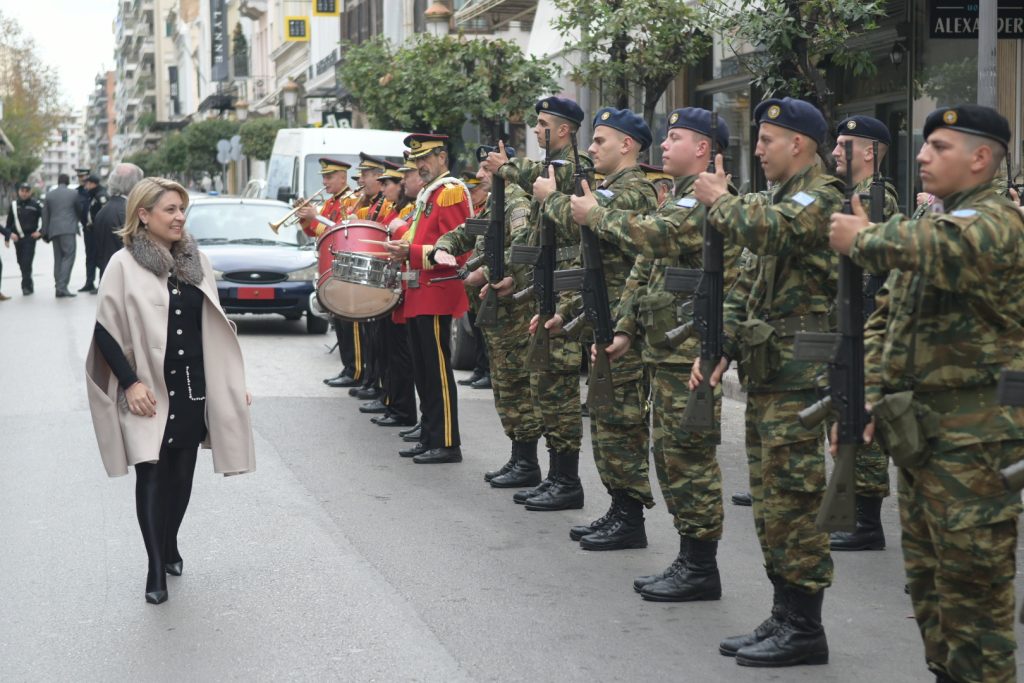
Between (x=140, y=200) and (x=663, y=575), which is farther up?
(x=140, y=200)

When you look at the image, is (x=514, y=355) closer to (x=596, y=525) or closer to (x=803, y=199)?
(x=596, y=525)

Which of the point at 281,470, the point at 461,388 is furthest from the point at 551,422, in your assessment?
the point at 461,388

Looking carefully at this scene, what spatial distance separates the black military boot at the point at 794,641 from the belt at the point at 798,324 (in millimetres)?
922

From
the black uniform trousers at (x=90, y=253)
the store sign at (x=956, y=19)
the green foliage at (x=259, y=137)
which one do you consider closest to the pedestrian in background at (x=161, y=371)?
the store sign at (x=956, y=19)

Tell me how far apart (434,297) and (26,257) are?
1601 centimetres

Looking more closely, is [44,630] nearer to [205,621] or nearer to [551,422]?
[205,621]

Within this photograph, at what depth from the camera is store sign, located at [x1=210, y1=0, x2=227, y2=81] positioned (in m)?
77.1

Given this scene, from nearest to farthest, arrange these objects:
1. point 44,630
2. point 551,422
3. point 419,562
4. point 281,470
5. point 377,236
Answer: point 44,630, point 419,562, point 551,422, point 281,470, point 377,236

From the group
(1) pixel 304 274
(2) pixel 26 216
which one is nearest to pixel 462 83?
(1) pixel 304 274

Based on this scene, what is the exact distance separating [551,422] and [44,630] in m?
3.01

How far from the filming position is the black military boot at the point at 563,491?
7.84 metres

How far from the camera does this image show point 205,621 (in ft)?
19.0

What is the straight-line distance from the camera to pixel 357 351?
41.6ft

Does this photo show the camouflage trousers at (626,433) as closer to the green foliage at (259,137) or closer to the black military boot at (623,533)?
the black military boot at (623,533)
